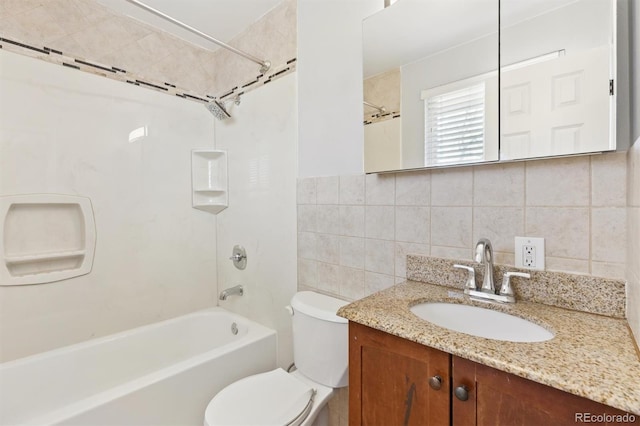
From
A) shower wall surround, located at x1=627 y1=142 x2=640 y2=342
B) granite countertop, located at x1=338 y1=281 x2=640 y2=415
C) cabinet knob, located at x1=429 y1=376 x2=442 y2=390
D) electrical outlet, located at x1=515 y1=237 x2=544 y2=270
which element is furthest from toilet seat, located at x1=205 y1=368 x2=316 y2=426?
shower wall surround, located at x1=627 y1=142 x2=640 y2=342

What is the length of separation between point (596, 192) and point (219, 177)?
6.93 ft

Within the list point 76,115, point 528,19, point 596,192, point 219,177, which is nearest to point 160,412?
point 219,177

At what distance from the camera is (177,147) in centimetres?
210

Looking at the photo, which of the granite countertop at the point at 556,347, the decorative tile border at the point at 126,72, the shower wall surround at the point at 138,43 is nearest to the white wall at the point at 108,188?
the decorative tile border at the point at 126,72

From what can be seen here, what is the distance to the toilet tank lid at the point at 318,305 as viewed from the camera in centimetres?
129

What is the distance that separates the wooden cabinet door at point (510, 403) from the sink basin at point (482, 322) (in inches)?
11.4

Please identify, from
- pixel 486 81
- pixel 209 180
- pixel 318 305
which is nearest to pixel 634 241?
pixel 486 81

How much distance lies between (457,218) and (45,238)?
2.12 m

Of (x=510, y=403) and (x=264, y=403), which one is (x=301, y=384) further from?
(x=510, y=403)

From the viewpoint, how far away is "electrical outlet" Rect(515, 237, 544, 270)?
0.97 m

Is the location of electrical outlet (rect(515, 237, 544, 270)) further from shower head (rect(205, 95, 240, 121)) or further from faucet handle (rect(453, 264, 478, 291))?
shower head (rect(205, 95, 240, 121))

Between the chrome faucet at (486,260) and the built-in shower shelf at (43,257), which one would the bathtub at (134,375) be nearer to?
the built-in shower shelf at (43,257)

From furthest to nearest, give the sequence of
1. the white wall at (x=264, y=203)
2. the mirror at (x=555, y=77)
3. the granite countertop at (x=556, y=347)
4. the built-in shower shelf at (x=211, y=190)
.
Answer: the built-in shower shelf at (x=211, y=190) → the white wall at (x=264, y=203) → the mirror at (x=555, y=77) → the granite countertop at (x=556, y=347)

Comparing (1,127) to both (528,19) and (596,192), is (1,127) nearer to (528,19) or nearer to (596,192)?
(528,19)
